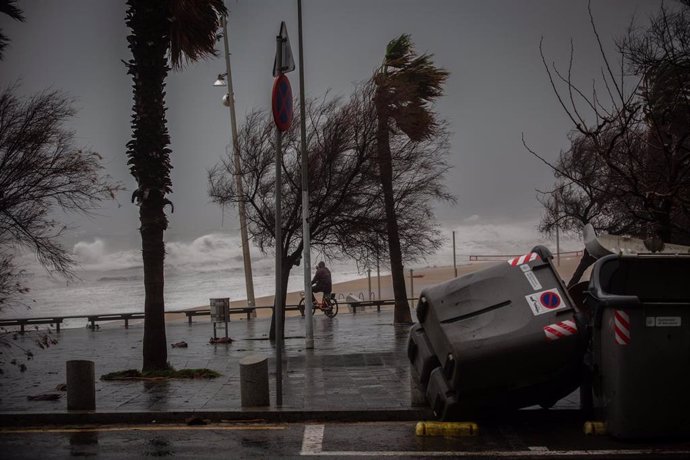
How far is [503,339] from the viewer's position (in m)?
6.88

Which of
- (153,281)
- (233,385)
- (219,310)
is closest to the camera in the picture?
(233,385)

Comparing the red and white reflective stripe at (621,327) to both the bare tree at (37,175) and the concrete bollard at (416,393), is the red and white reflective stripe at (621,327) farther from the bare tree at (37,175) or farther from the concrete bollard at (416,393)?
the bare tree at (37,175)

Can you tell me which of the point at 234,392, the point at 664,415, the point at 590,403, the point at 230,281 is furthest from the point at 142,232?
the point at 230,281

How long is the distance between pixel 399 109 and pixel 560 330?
1584 cm

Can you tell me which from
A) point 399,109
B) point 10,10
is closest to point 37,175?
point 10,10

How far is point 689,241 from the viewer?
1789 centimetres

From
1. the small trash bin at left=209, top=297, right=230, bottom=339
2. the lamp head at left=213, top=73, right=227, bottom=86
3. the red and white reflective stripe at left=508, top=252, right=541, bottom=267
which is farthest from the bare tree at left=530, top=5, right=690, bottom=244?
the lamp head at left=213, top=73, right=227, bottom=86

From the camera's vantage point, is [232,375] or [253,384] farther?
[232,375]

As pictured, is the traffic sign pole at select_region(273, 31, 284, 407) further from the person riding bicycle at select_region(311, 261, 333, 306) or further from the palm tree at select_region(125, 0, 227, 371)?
the person riding bicycle at select_region(311, 261, 333, 306)

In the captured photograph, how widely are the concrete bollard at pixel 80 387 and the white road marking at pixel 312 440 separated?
2582 millimetres

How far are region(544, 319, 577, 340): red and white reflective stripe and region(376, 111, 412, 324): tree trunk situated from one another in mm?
14441

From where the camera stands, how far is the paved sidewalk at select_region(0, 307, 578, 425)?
8328 mm

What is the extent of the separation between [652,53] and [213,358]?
10.0 m

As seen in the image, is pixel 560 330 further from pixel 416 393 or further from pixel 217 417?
pixel 217 417
